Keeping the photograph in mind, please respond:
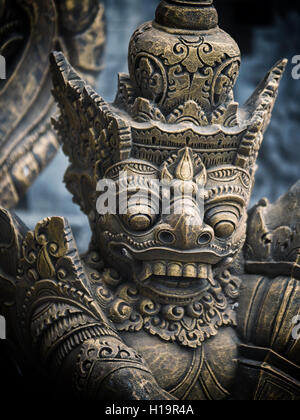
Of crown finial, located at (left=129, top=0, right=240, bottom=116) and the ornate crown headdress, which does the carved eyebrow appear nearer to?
the ornate crown headdress

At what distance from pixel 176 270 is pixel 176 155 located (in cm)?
27

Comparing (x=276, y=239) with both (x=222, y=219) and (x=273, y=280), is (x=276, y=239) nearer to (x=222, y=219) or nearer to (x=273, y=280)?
(x=273, y=280)

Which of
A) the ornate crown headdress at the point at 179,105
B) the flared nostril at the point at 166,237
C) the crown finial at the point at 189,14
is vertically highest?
the crown finial at the point at 189,14

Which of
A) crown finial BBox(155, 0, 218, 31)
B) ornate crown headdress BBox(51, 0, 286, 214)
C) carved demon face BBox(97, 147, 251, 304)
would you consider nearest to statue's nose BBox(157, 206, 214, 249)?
carved demon face BBox(97, 147, 251, 304)

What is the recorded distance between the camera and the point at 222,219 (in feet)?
5.49

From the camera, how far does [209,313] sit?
1.78 m

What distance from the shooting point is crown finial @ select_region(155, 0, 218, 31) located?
1.67m

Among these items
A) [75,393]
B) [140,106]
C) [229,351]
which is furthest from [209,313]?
[140,106]

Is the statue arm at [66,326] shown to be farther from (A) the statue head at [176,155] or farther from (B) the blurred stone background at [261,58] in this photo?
(B) the blurred stone background at [261,58]

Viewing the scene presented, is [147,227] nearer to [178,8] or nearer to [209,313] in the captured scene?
[209,313]

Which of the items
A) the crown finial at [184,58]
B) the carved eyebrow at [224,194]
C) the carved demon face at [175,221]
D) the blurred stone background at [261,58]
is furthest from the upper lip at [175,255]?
the blurred stone background at [261,58]

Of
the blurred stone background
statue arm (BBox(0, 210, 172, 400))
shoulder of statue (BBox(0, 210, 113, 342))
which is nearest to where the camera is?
statue arm (BBox(0, 210, 172, 400))

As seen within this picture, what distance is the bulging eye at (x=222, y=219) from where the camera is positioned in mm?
1670
